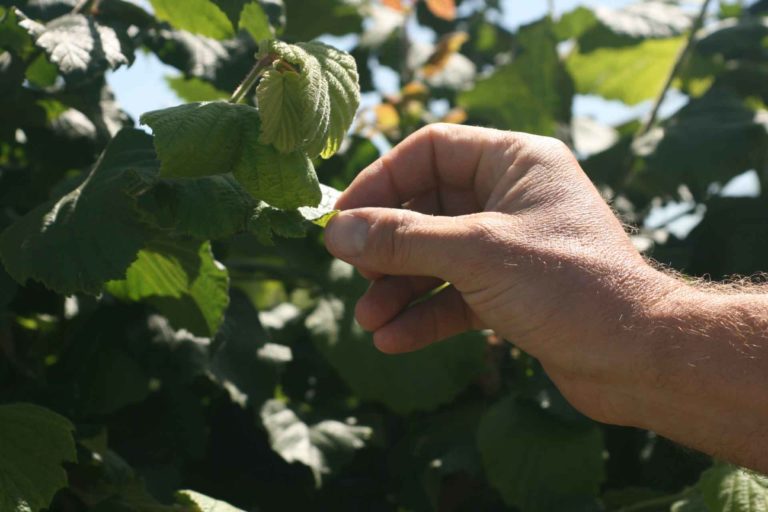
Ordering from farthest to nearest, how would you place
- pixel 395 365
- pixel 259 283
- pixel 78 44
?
pixel 259 283 < pixel 395 365 < pixel 78 44

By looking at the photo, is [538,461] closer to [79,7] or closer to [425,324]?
[425,324]

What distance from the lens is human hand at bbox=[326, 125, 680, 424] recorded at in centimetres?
142

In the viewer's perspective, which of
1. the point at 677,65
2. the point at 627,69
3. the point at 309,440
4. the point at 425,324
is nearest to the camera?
the point at 425,324

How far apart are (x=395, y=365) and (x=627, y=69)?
1.47m

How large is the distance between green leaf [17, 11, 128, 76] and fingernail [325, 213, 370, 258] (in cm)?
48

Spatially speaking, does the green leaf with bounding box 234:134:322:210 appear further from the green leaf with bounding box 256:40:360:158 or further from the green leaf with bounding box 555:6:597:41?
the green leaf with bounding box 555:6:597:41

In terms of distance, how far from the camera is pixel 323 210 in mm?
1497

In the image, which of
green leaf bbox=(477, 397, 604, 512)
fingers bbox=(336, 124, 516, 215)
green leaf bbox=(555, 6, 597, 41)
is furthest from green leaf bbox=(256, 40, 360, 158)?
green leaf bbox=(555, 6, 597, 41)

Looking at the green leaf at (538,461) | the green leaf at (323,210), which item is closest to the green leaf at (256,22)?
the green leaf at (323,210)

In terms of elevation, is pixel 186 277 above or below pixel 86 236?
below

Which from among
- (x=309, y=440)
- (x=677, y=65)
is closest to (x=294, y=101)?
(x=309, y=440)

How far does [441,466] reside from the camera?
7.20ft

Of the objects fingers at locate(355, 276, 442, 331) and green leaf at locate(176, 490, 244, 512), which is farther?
fingers at locate(355, 276, 442, 331)

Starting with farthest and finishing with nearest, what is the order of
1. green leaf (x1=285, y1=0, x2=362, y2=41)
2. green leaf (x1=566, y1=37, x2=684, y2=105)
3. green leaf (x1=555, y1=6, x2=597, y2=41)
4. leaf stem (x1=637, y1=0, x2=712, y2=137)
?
green leaf (x1=566, y1=37, x2=684, y2=105), green leaf (x1=555, y1=6, x2=597, y2=41), leaf stem (x1=637, y1=0, x2=712, y2=137), green leaf (x1=285, y1=0, x2=362, y2=41)
